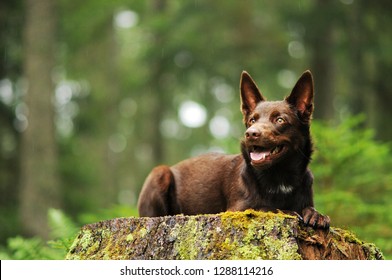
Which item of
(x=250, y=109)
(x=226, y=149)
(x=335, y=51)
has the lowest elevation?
(x=226, y=149)

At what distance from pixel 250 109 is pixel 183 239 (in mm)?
1581

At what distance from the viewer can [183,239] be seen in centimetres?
424

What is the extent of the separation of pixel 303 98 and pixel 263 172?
73 cm

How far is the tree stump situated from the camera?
4.08 meters

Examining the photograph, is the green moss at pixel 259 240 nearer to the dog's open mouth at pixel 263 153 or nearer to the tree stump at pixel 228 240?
the tree stump at pixel 228 240

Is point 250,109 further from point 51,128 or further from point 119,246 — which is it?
point 51,128

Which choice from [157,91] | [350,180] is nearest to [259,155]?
[350,180]

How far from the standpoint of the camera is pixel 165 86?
19469 millimetres

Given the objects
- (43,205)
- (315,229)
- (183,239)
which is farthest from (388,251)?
(43,205)

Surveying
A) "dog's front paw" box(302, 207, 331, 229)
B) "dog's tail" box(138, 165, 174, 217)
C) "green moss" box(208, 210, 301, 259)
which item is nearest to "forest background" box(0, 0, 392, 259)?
"dog's tail" box(138, 165, 174, 217)

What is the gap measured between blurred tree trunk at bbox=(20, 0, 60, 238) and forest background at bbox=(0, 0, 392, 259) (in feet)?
0.08
